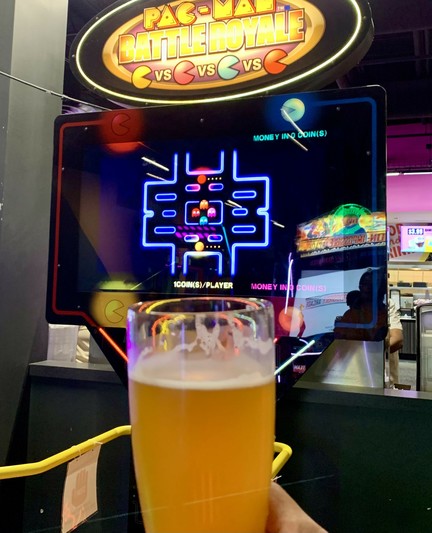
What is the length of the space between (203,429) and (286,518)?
0.67ft

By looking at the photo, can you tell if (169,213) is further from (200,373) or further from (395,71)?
(395,71)

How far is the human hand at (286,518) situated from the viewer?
0.58 metres

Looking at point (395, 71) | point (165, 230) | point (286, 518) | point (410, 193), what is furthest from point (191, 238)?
point (410, 193)

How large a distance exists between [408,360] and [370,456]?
851cm

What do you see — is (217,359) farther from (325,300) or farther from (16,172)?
(16,172)

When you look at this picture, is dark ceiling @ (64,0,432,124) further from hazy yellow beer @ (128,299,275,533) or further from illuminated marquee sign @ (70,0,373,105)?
hazy yellow beer @ (128,299,275,533)

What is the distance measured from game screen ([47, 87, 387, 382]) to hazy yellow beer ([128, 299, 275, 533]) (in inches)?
35.2

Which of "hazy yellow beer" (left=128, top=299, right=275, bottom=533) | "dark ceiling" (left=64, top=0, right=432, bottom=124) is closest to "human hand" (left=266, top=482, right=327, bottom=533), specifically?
"hazy yellow beer" (left=128, top=299, right=275, bottom=533)

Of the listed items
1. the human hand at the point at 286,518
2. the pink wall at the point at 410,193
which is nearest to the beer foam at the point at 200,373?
the human hand at the point at 286,518

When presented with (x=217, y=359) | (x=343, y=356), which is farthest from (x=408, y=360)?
(x=217, y=359)

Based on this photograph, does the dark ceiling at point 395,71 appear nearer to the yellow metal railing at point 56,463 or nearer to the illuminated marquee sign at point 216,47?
the illuminated marquee sign at point 216,47

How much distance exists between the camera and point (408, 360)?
30.4ft

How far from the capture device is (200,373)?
1.62ft

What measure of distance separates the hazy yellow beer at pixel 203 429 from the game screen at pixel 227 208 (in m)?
0.89
